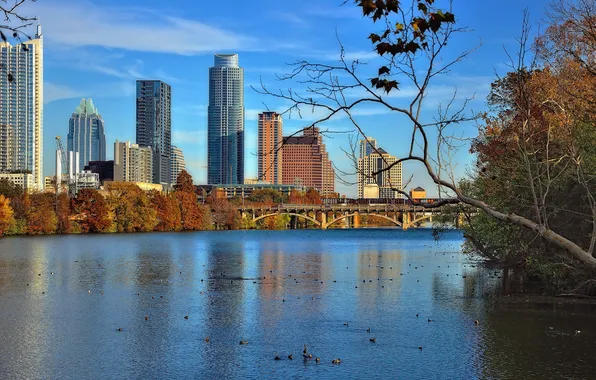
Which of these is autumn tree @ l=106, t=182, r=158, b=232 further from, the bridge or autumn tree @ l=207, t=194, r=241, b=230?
the bridge

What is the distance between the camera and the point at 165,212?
150 metres

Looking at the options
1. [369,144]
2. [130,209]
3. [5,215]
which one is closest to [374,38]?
[369,144]

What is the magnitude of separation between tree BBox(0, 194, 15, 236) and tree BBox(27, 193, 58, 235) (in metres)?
4.75

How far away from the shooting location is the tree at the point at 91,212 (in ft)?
436

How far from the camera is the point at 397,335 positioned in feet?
89.8

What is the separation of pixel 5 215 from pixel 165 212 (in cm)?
4161

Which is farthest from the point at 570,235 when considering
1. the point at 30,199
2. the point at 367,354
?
the point at 30,199

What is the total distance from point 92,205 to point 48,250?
58.3 meters

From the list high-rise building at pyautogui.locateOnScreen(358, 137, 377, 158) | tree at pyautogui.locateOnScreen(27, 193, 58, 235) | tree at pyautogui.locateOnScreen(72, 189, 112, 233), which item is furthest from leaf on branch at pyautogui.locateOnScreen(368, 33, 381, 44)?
tree at pyautogui.locateOnScreen(72, 189, 112, 233)

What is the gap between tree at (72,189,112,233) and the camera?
132750 millimetres

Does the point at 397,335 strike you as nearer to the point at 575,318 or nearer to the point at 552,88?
the point at 575,318

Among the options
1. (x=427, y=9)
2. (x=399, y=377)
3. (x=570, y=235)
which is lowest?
(x=399, y=377)

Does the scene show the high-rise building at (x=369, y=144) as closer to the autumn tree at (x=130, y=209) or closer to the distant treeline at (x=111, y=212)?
the distant treeline at (x=111, y=212)

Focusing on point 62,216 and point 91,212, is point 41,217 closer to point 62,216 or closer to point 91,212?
point 62,216
